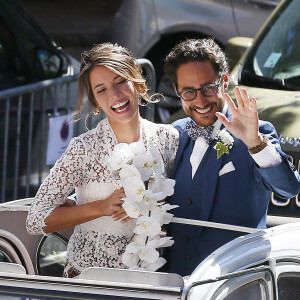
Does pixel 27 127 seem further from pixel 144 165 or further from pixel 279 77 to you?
pixel 144 165

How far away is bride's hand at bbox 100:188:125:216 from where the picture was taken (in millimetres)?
3477

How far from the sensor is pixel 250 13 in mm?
9758

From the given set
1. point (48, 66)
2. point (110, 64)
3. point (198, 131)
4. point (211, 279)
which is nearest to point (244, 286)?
point (211, 279)

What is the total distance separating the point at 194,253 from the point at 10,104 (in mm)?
3253

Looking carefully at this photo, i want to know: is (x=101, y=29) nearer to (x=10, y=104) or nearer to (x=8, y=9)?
(x=8, y=9)

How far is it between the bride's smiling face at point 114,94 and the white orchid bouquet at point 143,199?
0.18 meters

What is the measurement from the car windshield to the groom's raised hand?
2.22 m

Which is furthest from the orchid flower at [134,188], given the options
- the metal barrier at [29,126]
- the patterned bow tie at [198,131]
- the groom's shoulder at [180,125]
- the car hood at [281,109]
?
the metal barrier at [29,126]

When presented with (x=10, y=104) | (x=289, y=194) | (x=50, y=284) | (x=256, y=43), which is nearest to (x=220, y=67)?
(x=289, y=194)

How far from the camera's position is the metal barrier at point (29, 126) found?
6578mm

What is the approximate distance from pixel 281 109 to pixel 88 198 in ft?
5.88

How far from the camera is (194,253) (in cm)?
369

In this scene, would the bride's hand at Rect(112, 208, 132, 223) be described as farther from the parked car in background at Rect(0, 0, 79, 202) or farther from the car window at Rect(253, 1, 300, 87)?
the parked car in background at Rect(0, 0, 79, 202)

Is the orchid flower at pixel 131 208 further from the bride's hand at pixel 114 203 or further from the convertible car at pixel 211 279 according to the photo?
the convertible car at pixel 211 279
